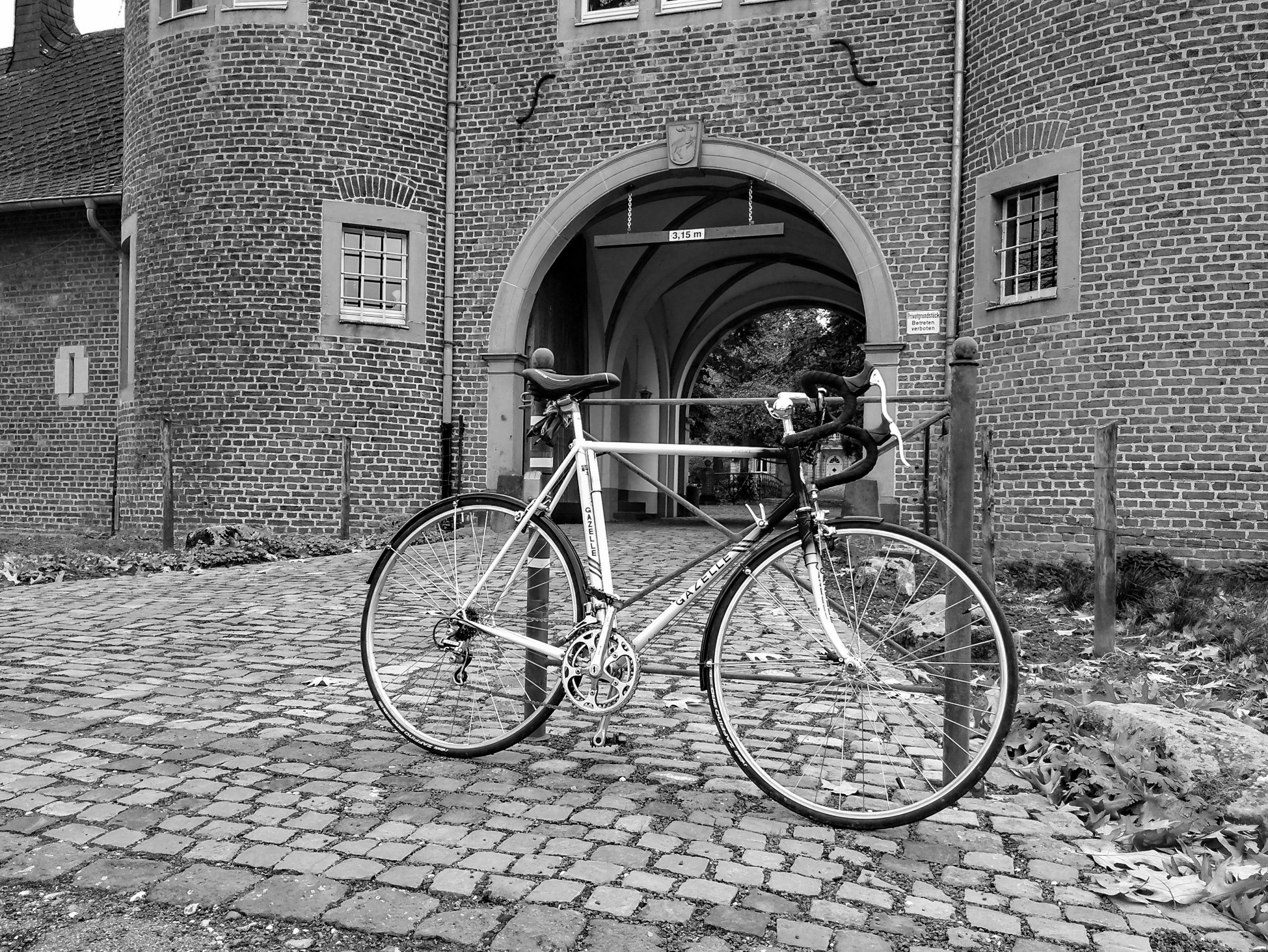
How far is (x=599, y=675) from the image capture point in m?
3.23

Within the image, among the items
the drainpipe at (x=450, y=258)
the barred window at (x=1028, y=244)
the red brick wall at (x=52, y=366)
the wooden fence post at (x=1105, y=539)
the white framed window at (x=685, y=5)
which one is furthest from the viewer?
the red brick wall at (x=52, y=366)

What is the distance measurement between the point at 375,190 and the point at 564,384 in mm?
10450

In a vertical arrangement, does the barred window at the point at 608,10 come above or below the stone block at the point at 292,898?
above

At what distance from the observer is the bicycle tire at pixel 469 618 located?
349 cm

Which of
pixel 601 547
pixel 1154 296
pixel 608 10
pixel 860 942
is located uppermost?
pixel 608 10

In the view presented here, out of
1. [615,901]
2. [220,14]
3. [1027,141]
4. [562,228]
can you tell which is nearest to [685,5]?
[562,228]

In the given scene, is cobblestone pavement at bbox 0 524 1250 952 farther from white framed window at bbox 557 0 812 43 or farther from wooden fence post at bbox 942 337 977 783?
white framed window at bbox 557 0 812 43

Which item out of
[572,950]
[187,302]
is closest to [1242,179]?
[572,950]

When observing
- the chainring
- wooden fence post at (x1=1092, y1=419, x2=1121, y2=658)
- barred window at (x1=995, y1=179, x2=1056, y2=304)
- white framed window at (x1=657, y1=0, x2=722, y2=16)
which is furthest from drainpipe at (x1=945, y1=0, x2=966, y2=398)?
the chainring

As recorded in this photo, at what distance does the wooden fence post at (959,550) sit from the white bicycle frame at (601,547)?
334 millimetres

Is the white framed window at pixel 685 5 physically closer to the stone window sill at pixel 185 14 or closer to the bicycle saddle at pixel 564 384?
the stone window sill at pixel 185 14

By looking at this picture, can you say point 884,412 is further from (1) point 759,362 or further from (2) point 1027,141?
(1) point 759,362

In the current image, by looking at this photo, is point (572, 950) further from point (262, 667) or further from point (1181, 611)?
point (1181, 611)

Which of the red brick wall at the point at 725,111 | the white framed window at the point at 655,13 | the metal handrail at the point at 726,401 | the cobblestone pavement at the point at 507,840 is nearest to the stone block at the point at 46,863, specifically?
the cobblestone pavement at the point at 507,840
